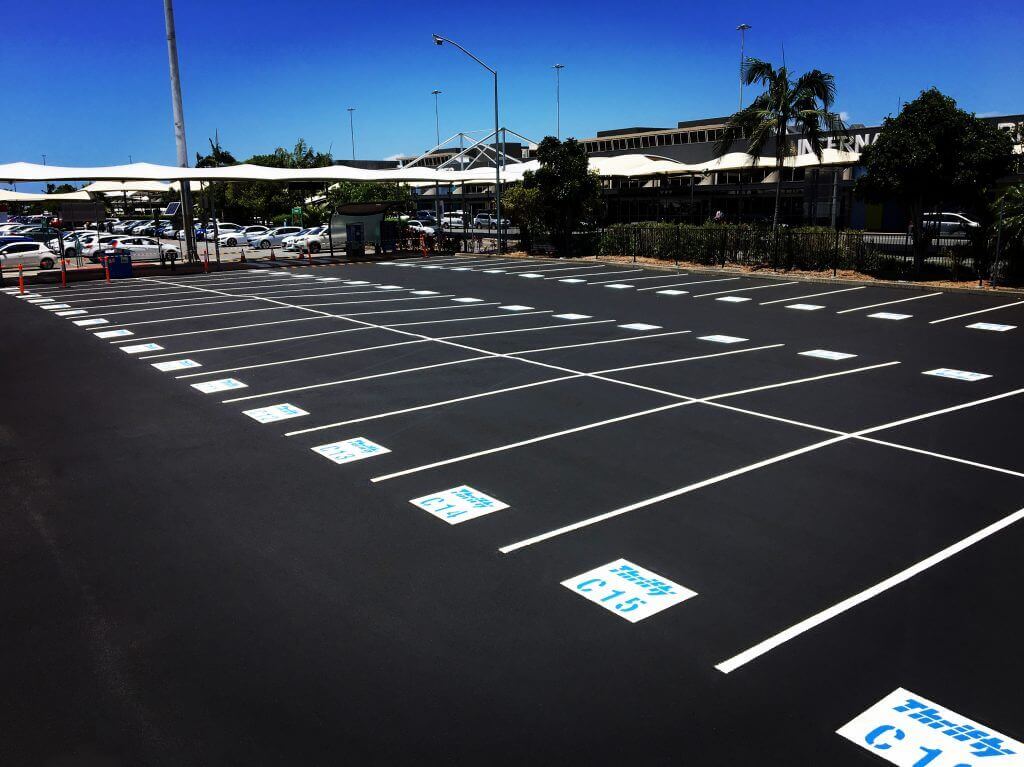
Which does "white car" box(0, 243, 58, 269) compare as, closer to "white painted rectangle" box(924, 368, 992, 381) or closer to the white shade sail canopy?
the white shade sail canopy

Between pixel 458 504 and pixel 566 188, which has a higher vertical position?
pixel 566 188

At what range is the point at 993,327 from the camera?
1697cm

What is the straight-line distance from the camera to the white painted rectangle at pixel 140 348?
51.2 ft

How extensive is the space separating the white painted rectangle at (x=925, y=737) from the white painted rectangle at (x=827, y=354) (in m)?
10.3

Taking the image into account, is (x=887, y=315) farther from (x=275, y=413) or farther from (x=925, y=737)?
(x=925, y=737)

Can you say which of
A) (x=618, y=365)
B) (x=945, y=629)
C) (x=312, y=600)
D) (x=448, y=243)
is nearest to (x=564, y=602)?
(x=312, y=600)

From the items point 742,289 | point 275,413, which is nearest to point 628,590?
point 275,413

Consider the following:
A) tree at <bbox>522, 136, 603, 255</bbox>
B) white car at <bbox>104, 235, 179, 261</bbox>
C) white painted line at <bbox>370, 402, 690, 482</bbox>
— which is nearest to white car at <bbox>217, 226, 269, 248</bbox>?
white car at <bbox>104, 235, 179, 261</bbox>

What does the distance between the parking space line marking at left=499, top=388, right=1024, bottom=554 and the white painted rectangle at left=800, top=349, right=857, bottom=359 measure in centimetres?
310

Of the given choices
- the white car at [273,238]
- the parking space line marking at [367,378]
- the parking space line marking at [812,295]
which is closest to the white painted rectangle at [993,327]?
the parking space line marking at [812,295]

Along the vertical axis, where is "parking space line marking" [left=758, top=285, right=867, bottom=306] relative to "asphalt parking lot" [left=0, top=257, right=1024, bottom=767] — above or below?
above

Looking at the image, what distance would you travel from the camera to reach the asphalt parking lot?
4543mm

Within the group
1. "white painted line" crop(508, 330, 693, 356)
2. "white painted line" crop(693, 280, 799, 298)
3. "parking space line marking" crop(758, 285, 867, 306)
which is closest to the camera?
"white painted line" crop(508, 330, 693, 356)

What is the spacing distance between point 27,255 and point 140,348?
2575cm
